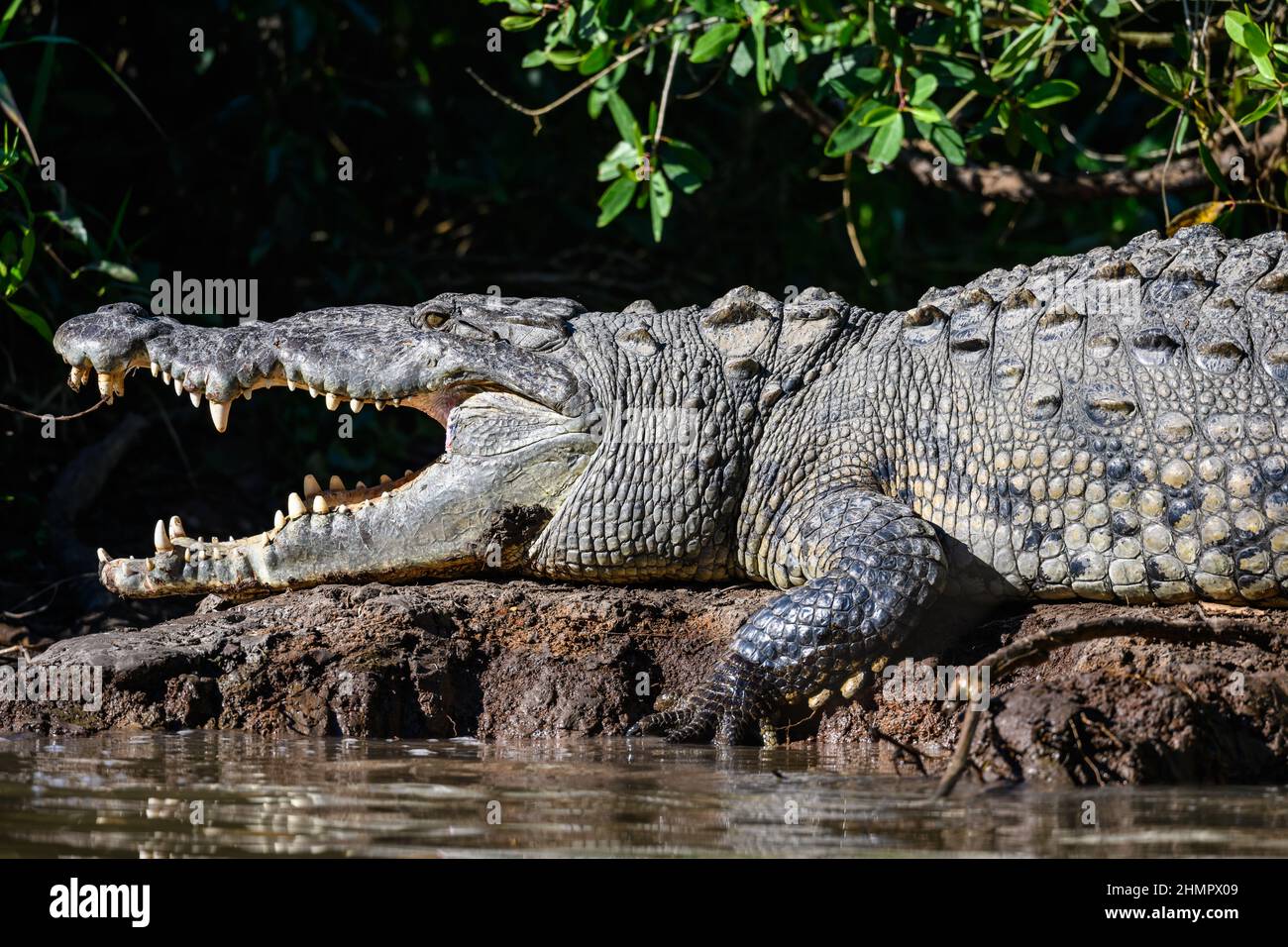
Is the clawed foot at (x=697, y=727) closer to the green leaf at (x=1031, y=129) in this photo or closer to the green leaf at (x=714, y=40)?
the green leaf at (x=714, y=40)

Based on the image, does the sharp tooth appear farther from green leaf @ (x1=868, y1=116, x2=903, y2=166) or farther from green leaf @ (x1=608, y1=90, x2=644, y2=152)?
green leaf @ (x1=868, y1=116, x2=903, y2=166)

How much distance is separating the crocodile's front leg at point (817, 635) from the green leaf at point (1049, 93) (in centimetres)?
217

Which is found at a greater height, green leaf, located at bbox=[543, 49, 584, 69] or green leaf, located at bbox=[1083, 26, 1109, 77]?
green leaf, located at bbox=[543, 49, 584, 69]

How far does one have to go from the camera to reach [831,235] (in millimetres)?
8977

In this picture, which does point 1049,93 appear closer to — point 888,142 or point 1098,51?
point 1098,51

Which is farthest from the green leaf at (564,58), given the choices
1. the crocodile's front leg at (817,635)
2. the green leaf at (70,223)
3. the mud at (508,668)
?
the crocodile's front leg at (817,635)

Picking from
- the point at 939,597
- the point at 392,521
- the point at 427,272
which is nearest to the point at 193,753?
the point at 392,521

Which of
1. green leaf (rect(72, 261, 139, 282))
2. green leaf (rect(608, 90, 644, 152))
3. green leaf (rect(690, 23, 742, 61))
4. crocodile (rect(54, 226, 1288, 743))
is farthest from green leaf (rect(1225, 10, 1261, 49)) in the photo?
green leaf (rect(72, 261, 139, 282))

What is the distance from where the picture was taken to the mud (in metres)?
4.02

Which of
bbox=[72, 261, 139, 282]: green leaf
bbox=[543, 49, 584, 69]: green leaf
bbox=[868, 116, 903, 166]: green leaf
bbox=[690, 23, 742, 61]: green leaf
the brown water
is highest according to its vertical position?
bbox=[543, 49, 584, 69]: green leaf

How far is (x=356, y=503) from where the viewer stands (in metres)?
5.01

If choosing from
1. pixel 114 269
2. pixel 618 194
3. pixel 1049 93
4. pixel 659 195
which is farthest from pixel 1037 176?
pixel 114 269

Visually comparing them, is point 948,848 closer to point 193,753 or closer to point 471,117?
point 193,753

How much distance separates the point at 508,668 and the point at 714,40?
8.52 feet
